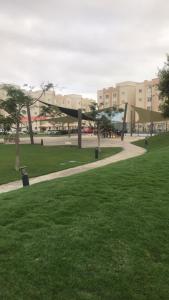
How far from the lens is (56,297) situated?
117 inches

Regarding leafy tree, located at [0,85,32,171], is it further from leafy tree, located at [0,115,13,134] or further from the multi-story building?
the multi-story building

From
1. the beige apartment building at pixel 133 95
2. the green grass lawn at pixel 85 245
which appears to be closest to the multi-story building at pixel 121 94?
the beige apartment building at pixel 133 95

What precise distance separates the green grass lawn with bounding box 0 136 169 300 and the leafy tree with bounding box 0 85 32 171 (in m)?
9.58

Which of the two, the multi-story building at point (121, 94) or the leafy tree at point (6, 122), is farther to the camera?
the multi-story building at point (121, 94)

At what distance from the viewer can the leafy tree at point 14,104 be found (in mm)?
15231

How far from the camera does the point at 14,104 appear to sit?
609 inches

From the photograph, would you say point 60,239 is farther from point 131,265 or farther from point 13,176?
point 13,176

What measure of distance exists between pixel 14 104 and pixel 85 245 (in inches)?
488

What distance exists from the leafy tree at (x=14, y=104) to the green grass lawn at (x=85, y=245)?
31.4 feet

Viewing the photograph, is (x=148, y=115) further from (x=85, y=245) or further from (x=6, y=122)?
(x=85, y=245)

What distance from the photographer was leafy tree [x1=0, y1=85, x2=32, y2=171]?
15231 mm

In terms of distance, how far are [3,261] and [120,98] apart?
96.8 meters

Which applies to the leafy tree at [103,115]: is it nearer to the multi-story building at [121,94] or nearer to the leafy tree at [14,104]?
the leafy tree at [14,104]

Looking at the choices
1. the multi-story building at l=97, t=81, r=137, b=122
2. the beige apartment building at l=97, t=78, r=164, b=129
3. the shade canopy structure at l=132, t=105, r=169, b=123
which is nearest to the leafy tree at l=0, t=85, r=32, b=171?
the shade canopy structure at l=132, t=105, r=169, b=123
